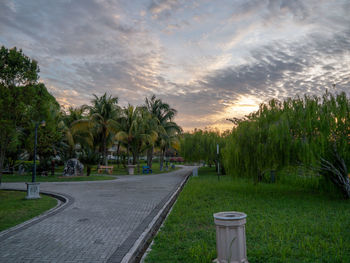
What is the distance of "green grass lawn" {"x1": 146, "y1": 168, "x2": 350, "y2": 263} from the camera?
196 inches

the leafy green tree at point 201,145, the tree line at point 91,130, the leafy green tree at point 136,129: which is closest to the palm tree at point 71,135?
the tree line at point 91,130

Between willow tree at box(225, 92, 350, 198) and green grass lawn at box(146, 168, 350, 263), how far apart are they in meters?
1.64

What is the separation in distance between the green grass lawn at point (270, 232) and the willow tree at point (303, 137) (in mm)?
1644

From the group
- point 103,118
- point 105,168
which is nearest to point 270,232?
point 105,168

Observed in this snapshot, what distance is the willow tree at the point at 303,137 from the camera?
10.1 metres

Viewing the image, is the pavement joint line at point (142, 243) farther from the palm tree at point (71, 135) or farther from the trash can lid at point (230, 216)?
the palm tree at point (71, 135)

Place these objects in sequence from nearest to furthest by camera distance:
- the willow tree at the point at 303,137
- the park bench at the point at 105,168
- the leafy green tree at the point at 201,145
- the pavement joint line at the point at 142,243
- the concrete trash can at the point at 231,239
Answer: the concrete trash can at the point at 231,239
the pavement joint line at the point at 142,243
the willow tree at the point at 303,137
the leafy green tree at the point at 201,145
the park bench at the point at 105,168

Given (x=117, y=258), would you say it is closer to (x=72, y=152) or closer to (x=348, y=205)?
(x=348, y=205)

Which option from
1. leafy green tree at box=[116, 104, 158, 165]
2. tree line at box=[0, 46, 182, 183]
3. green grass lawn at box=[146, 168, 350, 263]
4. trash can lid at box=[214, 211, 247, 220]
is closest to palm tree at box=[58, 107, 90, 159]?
tree line at box=[0, 46, 182, 183]

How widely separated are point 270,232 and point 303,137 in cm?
534

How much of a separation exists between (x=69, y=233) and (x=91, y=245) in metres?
1.24

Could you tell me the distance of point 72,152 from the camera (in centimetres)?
3725

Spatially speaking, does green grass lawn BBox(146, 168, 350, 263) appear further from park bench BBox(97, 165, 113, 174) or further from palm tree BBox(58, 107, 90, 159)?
palm tree BBox(58, 107, 90, 159)

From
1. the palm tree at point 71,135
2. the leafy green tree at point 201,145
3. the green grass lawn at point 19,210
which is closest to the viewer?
the green grass lawn at point 19,210
